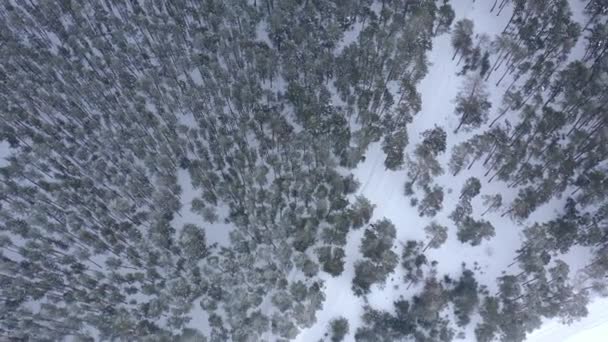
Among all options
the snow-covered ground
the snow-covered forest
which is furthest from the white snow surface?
the snow-covered forest

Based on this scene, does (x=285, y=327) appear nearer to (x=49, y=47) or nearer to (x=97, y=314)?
(x=97, y=314)

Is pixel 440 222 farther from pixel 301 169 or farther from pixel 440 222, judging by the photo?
pixel 301 169

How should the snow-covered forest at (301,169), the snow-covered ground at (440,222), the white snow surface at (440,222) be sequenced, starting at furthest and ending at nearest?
the snow-covered ground at (440,222) → the white snow surface at (440,222) → the snow-covered forest at (301,169)

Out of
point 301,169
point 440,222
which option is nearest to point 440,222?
point 440,222

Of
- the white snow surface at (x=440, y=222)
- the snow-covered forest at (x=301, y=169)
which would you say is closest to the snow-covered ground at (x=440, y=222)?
the white snow surface at (x=440, y=222)

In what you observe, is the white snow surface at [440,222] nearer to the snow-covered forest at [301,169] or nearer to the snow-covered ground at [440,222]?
the snow-covered ground at [440,222]

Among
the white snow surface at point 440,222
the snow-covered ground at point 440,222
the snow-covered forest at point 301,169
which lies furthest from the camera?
the snow-covered ground at point 440,222

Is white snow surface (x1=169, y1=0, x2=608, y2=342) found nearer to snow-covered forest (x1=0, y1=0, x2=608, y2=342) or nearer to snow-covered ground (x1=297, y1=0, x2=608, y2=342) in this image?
snow-covered ground (x1=297, y1=0, x2=608, y2=342)

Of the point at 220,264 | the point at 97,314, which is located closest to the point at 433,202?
the point at 220,264
